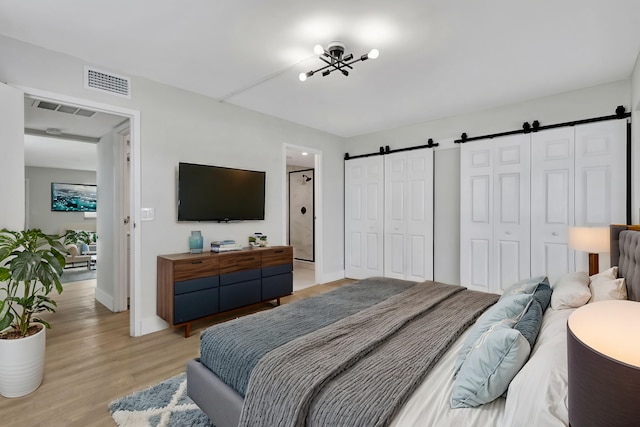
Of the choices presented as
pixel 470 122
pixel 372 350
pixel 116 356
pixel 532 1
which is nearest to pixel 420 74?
pixel 532 1

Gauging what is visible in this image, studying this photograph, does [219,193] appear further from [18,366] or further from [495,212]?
[495,212]

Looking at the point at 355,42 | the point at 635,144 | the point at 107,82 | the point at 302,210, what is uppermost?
the point at 355,42

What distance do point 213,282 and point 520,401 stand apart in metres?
2.85

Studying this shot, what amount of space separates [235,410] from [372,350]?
69 centimetres

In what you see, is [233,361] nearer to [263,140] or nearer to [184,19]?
[184,19]

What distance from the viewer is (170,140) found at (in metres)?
3.33

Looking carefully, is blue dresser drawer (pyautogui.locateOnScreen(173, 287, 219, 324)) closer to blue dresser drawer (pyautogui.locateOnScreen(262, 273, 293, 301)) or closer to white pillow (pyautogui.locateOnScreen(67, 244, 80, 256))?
blue dresser drawer (pyautogui.locateOnScreen(262, 273, 293, 301))

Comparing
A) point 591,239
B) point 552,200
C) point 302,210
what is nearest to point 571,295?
point 591,239

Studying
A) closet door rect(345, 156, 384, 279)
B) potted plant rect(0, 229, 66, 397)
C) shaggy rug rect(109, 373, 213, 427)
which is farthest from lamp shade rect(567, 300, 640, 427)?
closet door rect(345, 156, 384, 279)

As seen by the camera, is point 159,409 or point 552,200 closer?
point 159,409

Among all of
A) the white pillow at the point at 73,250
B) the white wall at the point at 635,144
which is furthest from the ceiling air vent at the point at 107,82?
the white pillow at the point at 73,250

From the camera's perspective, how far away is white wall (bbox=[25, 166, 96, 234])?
24.7 feet

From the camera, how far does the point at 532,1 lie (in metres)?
1.98

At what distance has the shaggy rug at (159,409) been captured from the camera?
Answer: 70.4 inches
